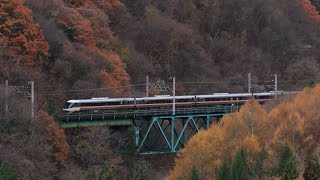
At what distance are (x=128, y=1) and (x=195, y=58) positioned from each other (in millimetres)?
9955

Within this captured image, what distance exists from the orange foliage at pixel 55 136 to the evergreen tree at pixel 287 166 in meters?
11.8

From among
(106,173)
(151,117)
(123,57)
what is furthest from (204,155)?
(123,57)

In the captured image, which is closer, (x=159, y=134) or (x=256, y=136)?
(x=256, y=136)

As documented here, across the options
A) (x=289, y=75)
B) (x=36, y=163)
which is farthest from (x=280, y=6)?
(x=36, y=163)

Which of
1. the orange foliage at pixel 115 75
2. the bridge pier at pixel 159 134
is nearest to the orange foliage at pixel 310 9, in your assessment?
the bridge pier at pixel 159 134

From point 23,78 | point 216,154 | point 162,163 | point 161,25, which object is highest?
point 161,25

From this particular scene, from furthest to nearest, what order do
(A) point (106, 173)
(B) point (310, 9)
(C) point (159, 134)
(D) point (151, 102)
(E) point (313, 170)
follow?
(B) point (310, 9) → (C) point (159, 134) → (D) point (151, 102) → (A) point (106, 173) → (E) point (313, 170)

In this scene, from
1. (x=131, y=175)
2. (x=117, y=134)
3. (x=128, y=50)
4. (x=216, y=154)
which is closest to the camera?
(x=216, y=154)

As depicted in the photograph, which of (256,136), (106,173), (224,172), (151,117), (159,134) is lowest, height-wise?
(106,173)

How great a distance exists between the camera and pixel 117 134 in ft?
116

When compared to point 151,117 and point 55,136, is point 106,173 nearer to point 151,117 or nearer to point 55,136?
point 55,136

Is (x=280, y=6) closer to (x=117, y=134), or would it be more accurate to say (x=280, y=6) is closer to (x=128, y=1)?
(x=128, y=1)

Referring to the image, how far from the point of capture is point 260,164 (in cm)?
2467

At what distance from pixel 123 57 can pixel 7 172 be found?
23.6 metres
